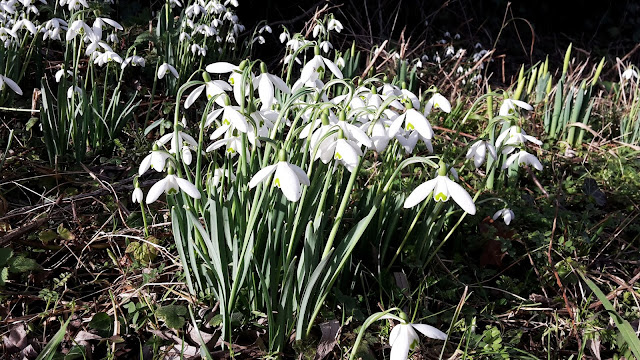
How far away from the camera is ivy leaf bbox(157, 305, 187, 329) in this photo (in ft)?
5.05

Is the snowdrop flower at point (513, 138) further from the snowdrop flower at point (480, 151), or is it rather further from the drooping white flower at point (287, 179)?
the drooping white flower at point (287, 179)

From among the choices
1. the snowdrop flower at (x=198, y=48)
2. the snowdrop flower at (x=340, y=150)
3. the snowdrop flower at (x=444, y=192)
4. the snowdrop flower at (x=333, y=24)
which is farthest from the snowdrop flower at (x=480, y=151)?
the snowdrop flower at (x=198, y=48)

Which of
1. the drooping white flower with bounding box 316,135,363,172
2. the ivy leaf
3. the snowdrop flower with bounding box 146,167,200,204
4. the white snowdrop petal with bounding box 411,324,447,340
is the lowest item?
the ivy leaf

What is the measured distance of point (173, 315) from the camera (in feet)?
5.12

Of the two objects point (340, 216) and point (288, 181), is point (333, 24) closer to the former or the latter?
point (340, 216)

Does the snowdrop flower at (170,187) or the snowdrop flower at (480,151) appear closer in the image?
the snowdrop flower at (170,187)

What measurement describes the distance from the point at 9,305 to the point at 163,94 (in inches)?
78.2

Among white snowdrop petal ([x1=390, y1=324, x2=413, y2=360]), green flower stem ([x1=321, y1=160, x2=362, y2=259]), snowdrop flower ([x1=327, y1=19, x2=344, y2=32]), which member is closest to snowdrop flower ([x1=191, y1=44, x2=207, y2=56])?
snowdrop flower ([x1=327, y1=19, x2=344, y2=32])

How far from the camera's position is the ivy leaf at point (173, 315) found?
1.54m

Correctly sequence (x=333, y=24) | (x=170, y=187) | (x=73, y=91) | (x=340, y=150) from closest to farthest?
1. (x=340, y=150)
2. (x=170, y=187)
3. (x=73, y=91)
4. (x=333, y=24)

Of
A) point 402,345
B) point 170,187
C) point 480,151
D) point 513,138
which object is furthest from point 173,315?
point 513,138

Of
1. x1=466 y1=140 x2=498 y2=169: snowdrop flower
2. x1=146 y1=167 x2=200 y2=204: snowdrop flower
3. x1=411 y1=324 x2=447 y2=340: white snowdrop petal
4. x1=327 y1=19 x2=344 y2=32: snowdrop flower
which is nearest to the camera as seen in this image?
x1=411 y1=324 x2=447 y2=340: white snowdrop petal

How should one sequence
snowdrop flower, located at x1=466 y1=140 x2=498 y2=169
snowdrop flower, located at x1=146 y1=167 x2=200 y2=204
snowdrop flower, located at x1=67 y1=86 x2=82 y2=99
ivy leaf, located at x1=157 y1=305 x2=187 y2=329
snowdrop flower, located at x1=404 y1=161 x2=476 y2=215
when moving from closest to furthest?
snowdrop flower, located at x1=404 y1=161 x2=476 y2=215 < snowdrop flower, located at x1=146 y1=167 x2=200 y2=204 < ivy leaf, located at x1=157 y1=305 x2=187 y2=329 < snowdrop flower, located at x1=466 y1=140 x2=498 y2=169 < snowdrop flower, located at x1=67 y1=86 x2=82 y2=99

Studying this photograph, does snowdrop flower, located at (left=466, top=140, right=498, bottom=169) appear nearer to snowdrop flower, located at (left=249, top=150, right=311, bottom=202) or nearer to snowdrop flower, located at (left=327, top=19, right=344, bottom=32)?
snowdrop flower, located at (left=249, top=150, right=311, bottom=202)
